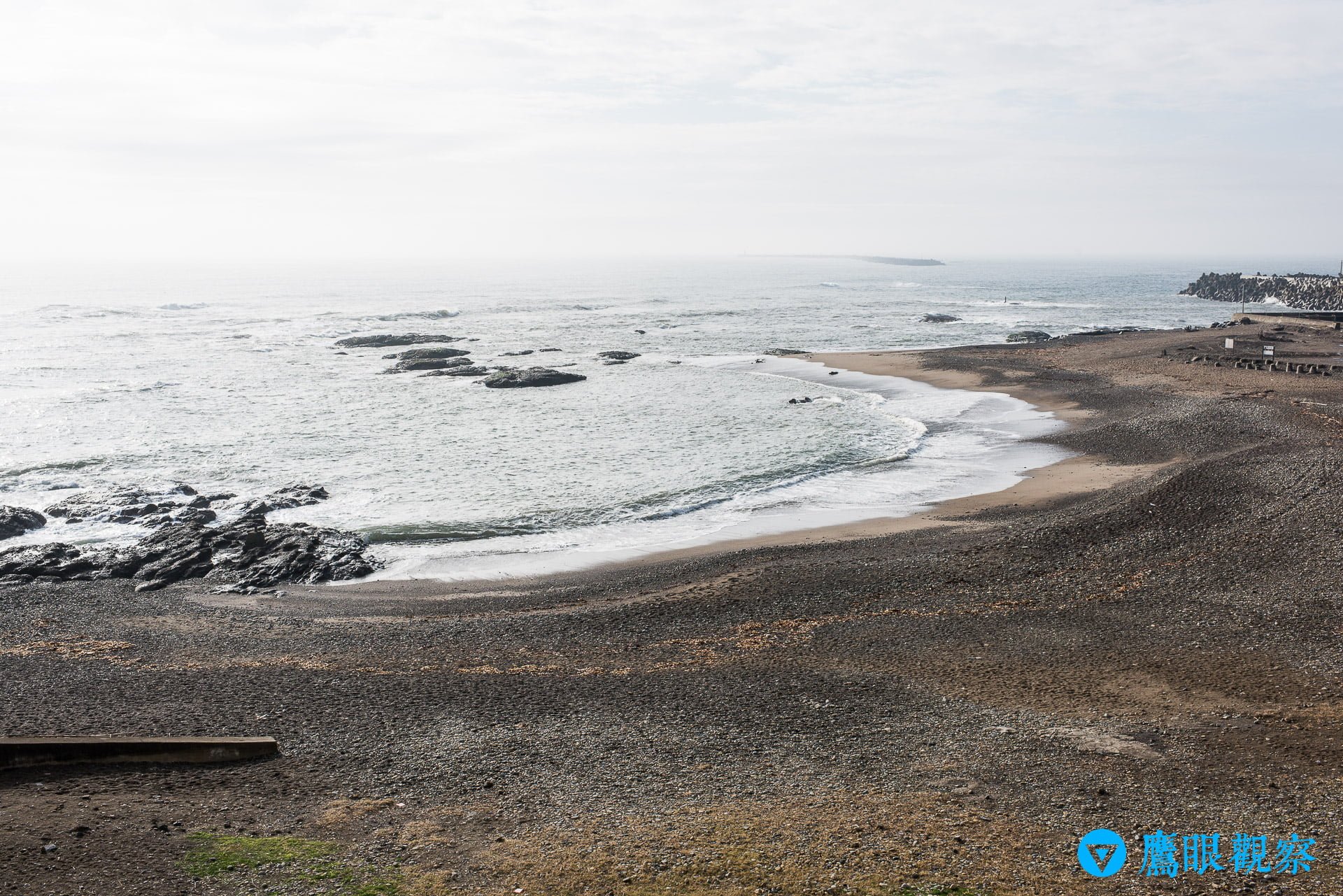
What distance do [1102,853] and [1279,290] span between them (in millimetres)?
169009

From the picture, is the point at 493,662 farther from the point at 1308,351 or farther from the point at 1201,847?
the point at 1308,351

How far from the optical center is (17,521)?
33.8m

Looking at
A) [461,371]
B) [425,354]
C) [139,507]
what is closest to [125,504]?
[139,507]

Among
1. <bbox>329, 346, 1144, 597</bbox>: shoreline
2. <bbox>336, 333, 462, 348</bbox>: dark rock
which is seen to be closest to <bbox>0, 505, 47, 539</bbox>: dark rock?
<bbox>329, 346, 1144, 597</bbox>: shoreline

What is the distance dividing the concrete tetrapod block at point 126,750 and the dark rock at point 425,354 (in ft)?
233

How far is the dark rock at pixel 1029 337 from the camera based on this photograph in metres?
93.8

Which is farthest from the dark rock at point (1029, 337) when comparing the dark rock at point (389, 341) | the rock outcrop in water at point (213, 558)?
the rock outcrop in water at point (213, 558)

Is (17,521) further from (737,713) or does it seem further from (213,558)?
(737,713)

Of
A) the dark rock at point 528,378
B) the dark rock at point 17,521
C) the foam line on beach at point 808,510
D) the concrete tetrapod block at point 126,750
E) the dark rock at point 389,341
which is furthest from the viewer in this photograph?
the dark rock at point 389,341

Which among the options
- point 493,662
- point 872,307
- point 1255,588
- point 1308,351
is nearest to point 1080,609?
point 1255,588

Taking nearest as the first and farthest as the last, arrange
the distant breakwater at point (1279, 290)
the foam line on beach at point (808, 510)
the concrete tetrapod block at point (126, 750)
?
the concrete tetrapod block at point (126, 750), the foam line on beach at point (808, 510), the distant breakwater at point (1279, 290)

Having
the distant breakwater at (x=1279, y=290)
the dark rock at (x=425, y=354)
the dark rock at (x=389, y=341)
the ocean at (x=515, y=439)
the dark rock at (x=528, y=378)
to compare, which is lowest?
the ocean at (x=515, y=439)

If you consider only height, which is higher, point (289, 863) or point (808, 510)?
point (808, 510)

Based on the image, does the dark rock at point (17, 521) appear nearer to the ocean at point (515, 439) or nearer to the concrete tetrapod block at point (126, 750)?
the ocean at point (515, 439)
